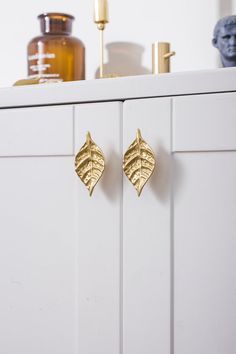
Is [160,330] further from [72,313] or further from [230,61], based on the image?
[230,61]

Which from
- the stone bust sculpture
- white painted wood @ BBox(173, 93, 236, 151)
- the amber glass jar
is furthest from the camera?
the amber glass jar

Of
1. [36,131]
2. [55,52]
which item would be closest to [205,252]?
[36,131]

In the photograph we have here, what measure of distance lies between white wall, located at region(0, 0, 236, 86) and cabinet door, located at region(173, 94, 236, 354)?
359 mm

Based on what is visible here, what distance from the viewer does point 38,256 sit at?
2.12 feet

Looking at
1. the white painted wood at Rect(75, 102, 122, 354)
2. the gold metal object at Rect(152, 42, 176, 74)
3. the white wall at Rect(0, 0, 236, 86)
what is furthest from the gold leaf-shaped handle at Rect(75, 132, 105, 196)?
the white wall at Rect(0, 0, 236, 86)

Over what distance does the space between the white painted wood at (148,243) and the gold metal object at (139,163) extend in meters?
0.01

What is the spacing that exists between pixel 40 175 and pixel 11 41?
0.53 meters

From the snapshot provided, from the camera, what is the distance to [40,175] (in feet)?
2.10

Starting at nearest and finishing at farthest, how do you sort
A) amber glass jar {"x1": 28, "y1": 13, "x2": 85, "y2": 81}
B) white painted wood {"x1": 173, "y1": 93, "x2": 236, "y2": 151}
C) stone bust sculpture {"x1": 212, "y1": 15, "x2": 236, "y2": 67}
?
white painted wood {"x1": 173, "y1": 93, "x2": 236, "y2": 151}
stone bust sculpture {"x1": 212, "y1": 15, "x2": 236, "y2": 67}
amber glass jar {"x1": 28, "y1": 13, "x2": 85, "y2": 81}

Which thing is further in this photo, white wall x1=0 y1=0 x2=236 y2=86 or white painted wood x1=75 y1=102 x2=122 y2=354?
white wall x1=0 y1=0 x2=236 y2=86

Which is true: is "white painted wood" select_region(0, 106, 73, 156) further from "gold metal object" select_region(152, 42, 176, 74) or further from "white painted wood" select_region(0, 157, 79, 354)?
"gold metal object" select_region(152, 42, 176, 74)

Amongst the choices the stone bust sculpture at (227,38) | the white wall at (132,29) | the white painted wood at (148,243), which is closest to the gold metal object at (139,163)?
the white painted wood at (148,243)

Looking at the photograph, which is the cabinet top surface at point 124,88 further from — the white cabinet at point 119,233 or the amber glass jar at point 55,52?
the amber glass jar at point 55,52

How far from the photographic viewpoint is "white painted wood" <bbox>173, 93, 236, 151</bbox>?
540 millimetres
